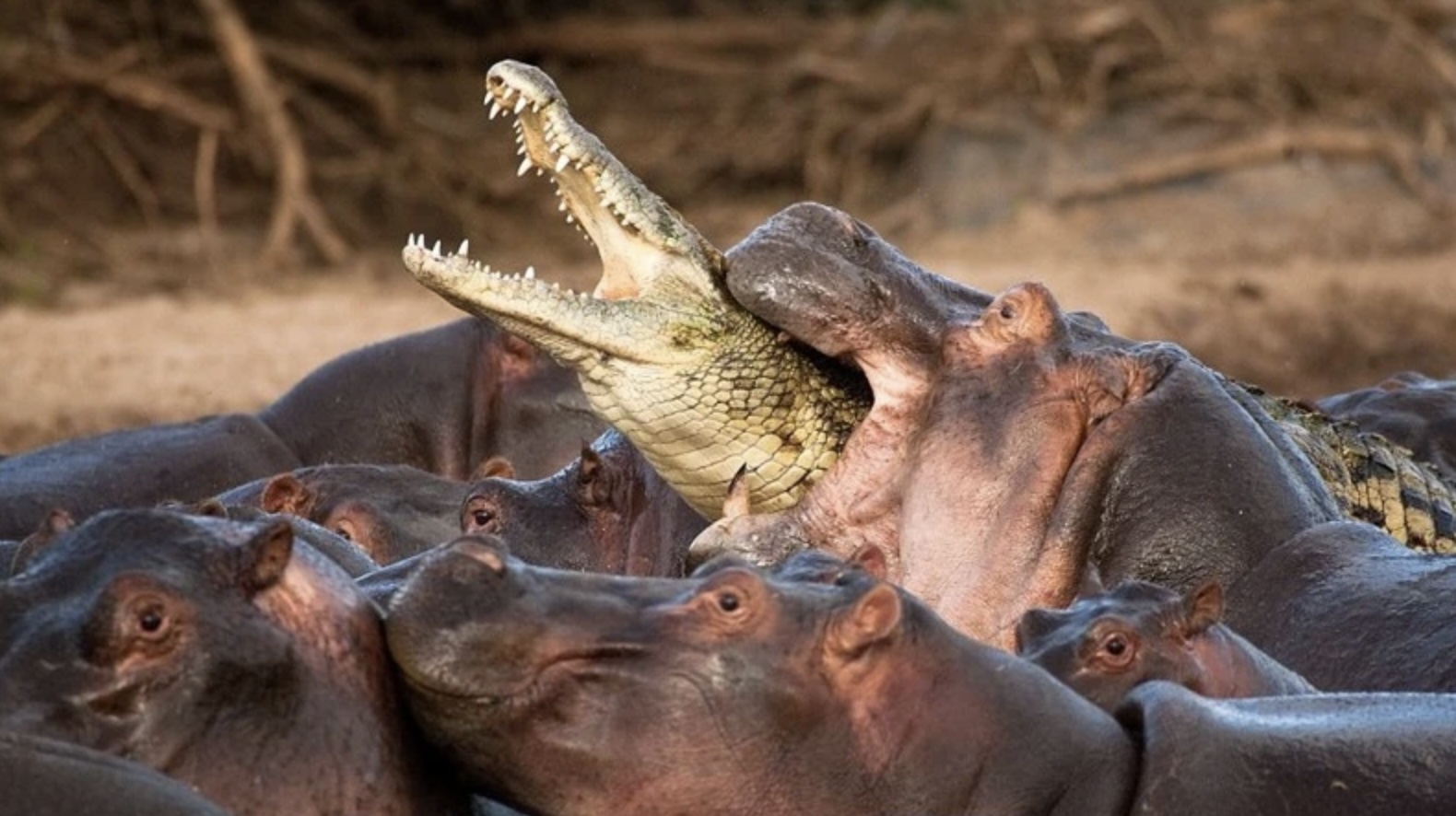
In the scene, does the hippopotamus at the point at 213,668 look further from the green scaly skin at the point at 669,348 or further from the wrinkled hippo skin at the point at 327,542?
the green scaly skin at the point at 669,348

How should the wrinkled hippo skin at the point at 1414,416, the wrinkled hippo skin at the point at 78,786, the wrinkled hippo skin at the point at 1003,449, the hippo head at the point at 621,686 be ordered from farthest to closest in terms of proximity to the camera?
the wrinkled hippo skin at the point at 1414,416, the wrinkled hippo skin at the point at 1003,449, the hippo head at the point at 621,686, the wrinkled hippo skin at the point at 78,786

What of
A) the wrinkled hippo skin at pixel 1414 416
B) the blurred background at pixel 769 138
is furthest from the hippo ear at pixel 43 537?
the blurred background at pixel 769 138

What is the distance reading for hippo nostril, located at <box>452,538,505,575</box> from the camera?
350 centimetres

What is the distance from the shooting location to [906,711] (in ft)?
11.8

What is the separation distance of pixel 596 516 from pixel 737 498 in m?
0.65

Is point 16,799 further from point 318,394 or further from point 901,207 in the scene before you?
point 901,207

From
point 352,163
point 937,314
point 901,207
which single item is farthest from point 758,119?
point 937,314

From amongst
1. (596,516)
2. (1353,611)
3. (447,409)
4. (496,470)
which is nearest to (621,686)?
(1353,611)

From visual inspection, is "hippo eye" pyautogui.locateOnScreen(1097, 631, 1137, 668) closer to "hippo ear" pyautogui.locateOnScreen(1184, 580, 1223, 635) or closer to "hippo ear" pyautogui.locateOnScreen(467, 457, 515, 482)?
"hippo ear" pyautogui.locateOnScreen(1184, 580, 1223, 635)

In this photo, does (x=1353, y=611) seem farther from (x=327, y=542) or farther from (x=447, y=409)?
(x=447, y=409)

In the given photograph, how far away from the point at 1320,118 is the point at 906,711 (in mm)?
11696

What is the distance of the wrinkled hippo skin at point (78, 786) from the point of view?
314 centimetres

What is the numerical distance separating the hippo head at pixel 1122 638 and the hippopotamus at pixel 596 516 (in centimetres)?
159

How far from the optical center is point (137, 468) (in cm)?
691
